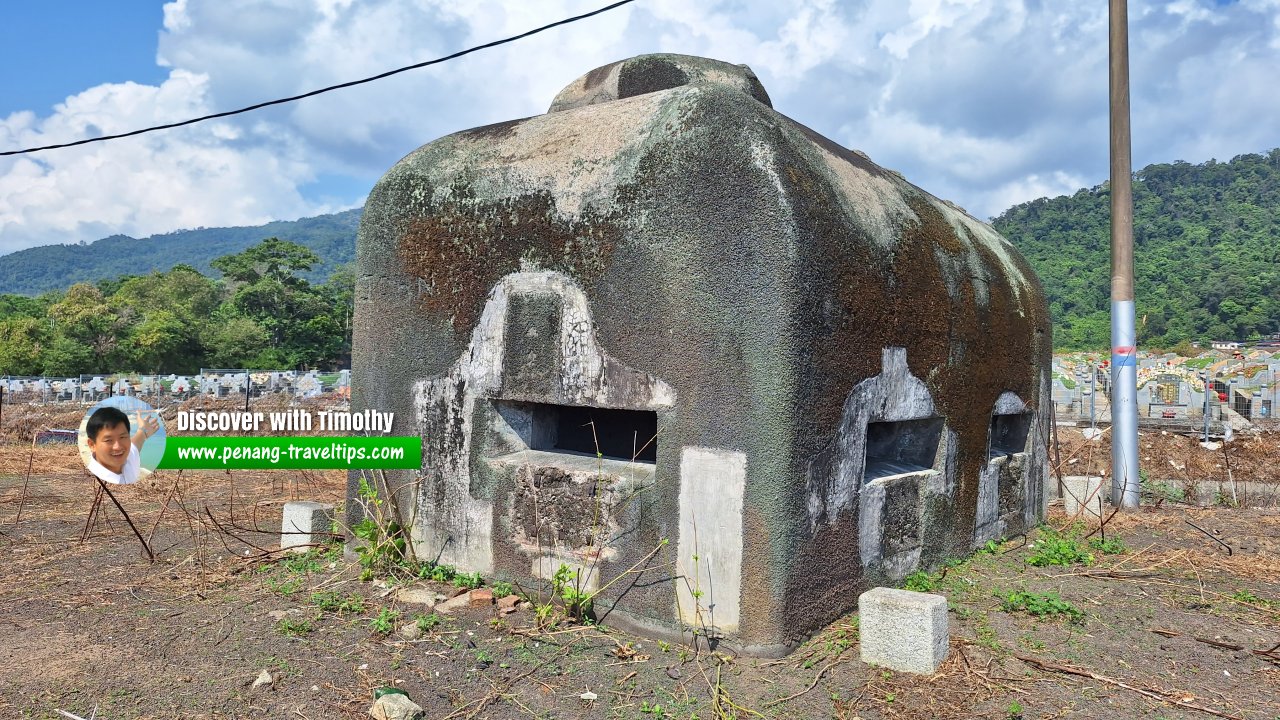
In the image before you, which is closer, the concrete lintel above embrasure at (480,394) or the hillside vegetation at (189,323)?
the concrete lintel above embrasure at (480,394)

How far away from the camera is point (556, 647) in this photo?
3.86 metres

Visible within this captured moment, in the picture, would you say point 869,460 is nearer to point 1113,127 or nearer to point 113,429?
point 1113,127

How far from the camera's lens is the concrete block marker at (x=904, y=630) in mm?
3502

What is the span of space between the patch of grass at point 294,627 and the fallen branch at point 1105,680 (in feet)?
11.4

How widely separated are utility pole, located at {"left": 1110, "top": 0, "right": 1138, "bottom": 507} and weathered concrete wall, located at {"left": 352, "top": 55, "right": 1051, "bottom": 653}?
313cm

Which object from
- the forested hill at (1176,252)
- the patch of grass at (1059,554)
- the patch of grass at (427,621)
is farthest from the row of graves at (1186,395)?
the forested hill at (1176,252)

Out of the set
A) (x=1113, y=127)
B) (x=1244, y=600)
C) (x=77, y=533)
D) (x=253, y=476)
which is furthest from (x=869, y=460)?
(x=253, y=476)

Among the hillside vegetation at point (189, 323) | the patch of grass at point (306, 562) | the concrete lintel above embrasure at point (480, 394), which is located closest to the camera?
the concrete lintel above embrasure at point (480, 394)

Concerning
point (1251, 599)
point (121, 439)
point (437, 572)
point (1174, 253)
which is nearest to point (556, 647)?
point (437, 572)

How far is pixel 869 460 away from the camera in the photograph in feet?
16.4

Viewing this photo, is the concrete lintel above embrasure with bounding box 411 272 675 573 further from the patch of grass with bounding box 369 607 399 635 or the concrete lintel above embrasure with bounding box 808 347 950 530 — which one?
the concrete lintel above embrasure with bounding box 808 347 950 530

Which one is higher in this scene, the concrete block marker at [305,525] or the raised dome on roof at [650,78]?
the raised dome on roof at [650,78]

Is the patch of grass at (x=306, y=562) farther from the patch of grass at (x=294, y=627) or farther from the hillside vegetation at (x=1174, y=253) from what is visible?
the hillside vegetation at (x=1174, y=253)

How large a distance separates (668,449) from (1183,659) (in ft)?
8.69
